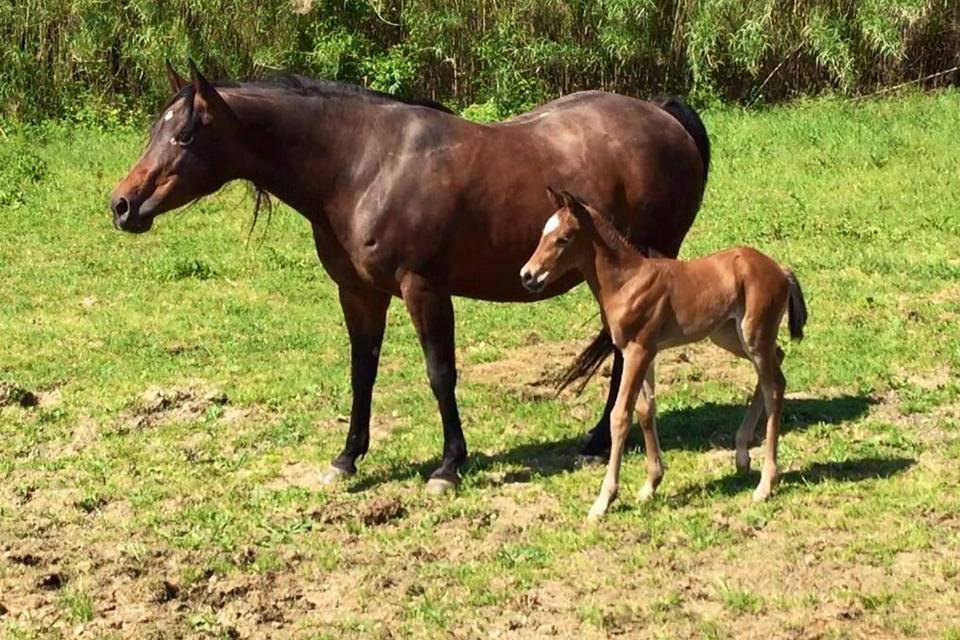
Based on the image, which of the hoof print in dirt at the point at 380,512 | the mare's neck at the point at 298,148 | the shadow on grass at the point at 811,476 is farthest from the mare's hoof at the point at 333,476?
the shadow on grass at the point at 811,476

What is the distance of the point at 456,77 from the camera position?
18.3 metres

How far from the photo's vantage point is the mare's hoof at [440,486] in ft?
23.2

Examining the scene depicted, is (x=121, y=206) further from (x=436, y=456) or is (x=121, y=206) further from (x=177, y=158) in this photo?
(x=436, y=456)

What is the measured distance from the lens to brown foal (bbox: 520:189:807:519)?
21.3ft

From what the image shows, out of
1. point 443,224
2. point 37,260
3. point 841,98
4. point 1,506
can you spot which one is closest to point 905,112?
point 841,98

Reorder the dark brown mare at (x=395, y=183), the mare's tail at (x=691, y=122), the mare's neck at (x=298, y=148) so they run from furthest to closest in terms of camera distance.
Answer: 1. the mare's tail at (x=691, y=122)
2. the mare's neck at (x=298, y=148)
3. the dark brown mare at (x=395, y=183)

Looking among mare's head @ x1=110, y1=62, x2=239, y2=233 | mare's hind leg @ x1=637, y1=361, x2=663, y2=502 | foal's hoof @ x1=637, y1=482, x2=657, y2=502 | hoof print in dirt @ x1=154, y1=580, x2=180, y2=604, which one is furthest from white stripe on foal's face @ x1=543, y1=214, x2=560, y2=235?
hoof print in dirt @ x1=154, y1=580, x2=180, y2=604

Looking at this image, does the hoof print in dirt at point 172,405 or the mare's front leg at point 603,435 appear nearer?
the mare's front leg at point 603,435

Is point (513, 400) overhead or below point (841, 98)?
below

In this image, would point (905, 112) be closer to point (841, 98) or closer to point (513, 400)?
point (841, 98)

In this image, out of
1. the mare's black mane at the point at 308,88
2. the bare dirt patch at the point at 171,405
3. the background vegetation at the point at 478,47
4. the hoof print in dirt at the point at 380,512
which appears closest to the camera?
the hoof print in dirt at the point at 380,512

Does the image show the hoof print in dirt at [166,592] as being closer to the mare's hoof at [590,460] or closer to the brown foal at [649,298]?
the brown foal at [649,298]

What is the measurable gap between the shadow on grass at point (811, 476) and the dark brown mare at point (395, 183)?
843 millimetres

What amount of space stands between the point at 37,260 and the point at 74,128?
5524 millimetres
